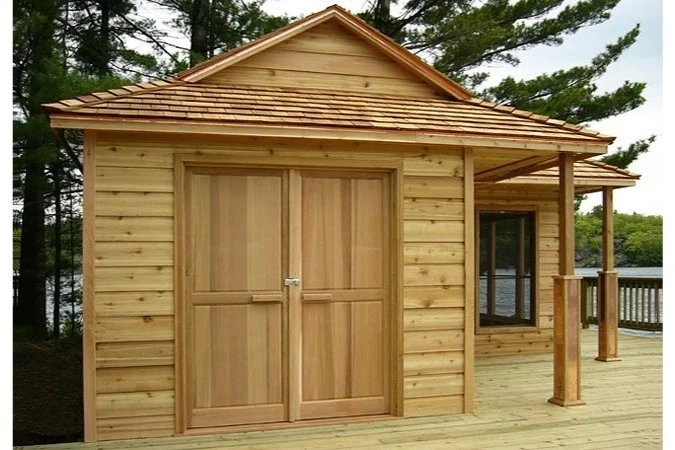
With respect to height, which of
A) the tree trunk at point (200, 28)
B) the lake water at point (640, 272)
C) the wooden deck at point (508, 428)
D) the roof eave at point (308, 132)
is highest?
the tree trunk at point (200, 28)

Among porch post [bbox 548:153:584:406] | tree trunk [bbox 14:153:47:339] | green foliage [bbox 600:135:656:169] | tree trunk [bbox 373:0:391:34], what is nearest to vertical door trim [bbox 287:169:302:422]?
porch post [bbox 548:153:584:406]

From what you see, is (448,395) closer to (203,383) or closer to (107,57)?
(203,383)

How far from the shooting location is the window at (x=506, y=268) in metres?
8.91

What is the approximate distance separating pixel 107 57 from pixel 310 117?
27.8 ft

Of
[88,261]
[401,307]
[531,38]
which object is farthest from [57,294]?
[531,38]

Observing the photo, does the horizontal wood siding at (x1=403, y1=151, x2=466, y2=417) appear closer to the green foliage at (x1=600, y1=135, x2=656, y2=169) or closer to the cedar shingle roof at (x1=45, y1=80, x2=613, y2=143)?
the cedar shingle roof at (x1=45, y1=80, x2=613, y2=143)

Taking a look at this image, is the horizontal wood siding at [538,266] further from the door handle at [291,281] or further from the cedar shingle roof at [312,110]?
the door handle at [291,281]

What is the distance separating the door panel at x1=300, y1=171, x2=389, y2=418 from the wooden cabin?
13 mm

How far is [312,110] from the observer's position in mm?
5266

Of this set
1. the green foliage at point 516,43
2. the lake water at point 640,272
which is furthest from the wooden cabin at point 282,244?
the green foliage at point 516,43

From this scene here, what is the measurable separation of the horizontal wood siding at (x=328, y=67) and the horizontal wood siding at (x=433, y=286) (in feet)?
3.57

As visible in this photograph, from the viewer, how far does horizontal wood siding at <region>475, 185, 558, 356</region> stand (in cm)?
878
